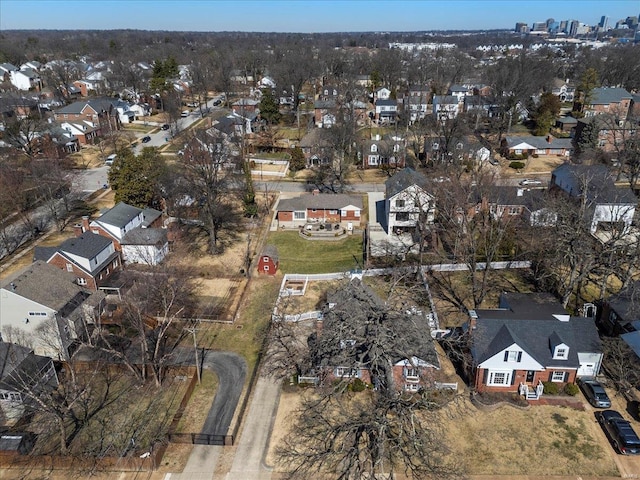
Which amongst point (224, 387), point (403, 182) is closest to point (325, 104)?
point (403, 182)

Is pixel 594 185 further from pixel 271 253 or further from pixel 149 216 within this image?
pixel 149 216

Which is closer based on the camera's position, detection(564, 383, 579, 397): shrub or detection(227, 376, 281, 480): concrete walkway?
detection(227, 376, 281, 480): concrete walkway

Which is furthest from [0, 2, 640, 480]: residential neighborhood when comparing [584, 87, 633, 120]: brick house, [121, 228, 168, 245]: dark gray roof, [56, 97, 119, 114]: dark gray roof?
[584, 87, 633, 120]: brick house

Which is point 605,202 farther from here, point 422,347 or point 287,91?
point 287,91

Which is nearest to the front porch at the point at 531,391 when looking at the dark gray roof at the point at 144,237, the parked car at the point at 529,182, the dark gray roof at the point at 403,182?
the dark gray roof at the point at 403,182

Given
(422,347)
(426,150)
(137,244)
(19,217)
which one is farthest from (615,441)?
(19,217)

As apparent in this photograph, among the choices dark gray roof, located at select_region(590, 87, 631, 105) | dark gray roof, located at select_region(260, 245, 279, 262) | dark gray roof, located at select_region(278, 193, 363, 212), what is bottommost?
dark gray roof, located at select_region(260, 245, 279, 262)

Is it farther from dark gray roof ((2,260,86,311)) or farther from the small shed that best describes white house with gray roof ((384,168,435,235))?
dark gray roof ((2,260,86,311))
